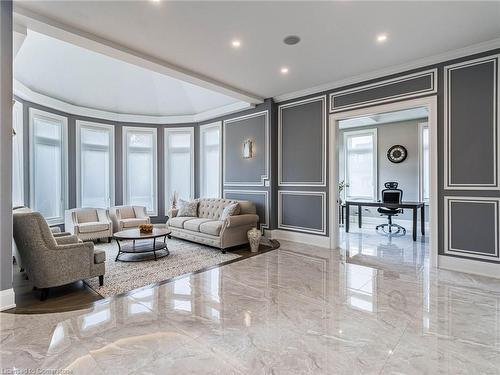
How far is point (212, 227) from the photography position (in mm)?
4824

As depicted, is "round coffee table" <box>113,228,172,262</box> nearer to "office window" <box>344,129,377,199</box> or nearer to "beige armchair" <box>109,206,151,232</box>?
"beige armchair" <box>109,206,151,232</box>

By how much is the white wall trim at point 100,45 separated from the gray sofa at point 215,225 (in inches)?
93.2

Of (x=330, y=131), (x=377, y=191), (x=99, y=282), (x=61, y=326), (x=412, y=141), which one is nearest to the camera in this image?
(x=61, y=326)

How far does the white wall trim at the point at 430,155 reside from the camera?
383 centimetres

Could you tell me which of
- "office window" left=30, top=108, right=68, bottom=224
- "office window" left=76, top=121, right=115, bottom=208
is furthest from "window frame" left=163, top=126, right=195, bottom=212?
"office window" left=30, top=108, right=68, bottom=224

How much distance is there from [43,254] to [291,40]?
369cm

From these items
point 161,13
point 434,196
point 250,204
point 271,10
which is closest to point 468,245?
point 434,196

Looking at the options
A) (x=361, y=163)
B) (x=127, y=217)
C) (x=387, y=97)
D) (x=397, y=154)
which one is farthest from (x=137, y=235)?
(x=397, y=154)

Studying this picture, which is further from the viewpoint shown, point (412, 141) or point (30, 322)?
point (412, 141)

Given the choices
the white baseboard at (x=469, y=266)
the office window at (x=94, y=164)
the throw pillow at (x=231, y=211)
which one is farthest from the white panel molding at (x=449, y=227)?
the office window at (x=94, y=164)

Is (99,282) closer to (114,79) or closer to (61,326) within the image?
(61,326)

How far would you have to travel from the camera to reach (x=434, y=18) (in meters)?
2.89

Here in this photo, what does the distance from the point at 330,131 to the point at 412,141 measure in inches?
136

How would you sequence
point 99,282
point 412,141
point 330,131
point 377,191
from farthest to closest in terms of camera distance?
point 377,191, point 412,141, point 330,131, point 99,282
